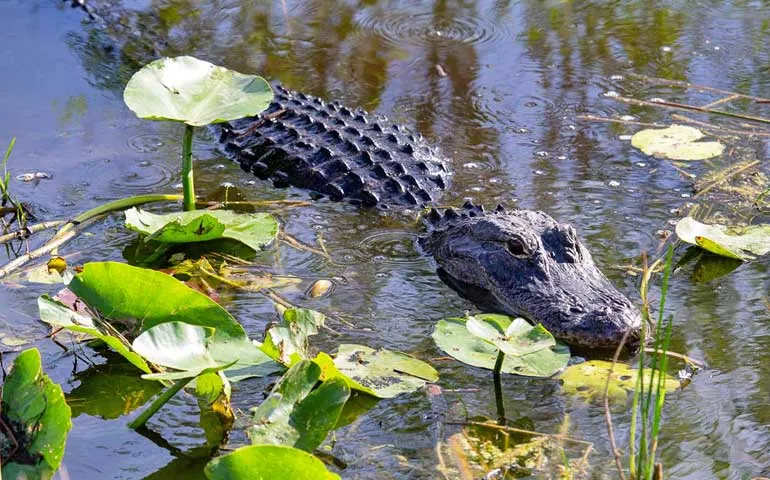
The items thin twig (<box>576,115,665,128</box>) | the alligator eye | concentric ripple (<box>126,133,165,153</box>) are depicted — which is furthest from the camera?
thin twig (<box>576,115,665,128</box>)

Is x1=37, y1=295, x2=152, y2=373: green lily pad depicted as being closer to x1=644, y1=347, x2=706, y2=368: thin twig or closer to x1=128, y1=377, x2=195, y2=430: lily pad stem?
x1=128, y1=377, x2=195, y2=430: lily pad stem

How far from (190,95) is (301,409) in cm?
178

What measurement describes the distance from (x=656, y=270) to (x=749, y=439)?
1172mm

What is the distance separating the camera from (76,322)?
9.55ft

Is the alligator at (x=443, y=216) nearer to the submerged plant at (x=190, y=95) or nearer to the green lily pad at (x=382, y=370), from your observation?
the green lily pad at (x=382, y=370)

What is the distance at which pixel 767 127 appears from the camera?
5309mm

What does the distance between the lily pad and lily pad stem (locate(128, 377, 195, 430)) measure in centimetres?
299

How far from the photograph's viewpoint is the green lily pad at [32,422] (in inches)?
97.4

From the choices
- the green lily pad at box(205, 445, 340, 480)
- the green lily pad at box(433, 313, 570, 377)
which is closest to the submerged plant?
the green lily pad at box(433, 313, 570, 377)

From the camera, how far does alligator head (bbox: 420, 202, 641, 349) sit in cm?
345

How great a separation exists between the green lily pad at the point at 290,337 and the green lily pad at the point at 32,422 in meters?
0.69

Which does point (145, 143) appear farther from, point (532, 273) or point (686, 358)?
point (686, 358)

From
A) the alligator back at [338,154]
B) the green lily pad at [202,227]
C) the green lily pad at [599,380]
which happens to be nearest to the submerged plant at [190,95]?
the green lily pad at [202,227]

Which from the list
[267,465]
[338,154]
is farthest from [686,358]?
[338,154]
